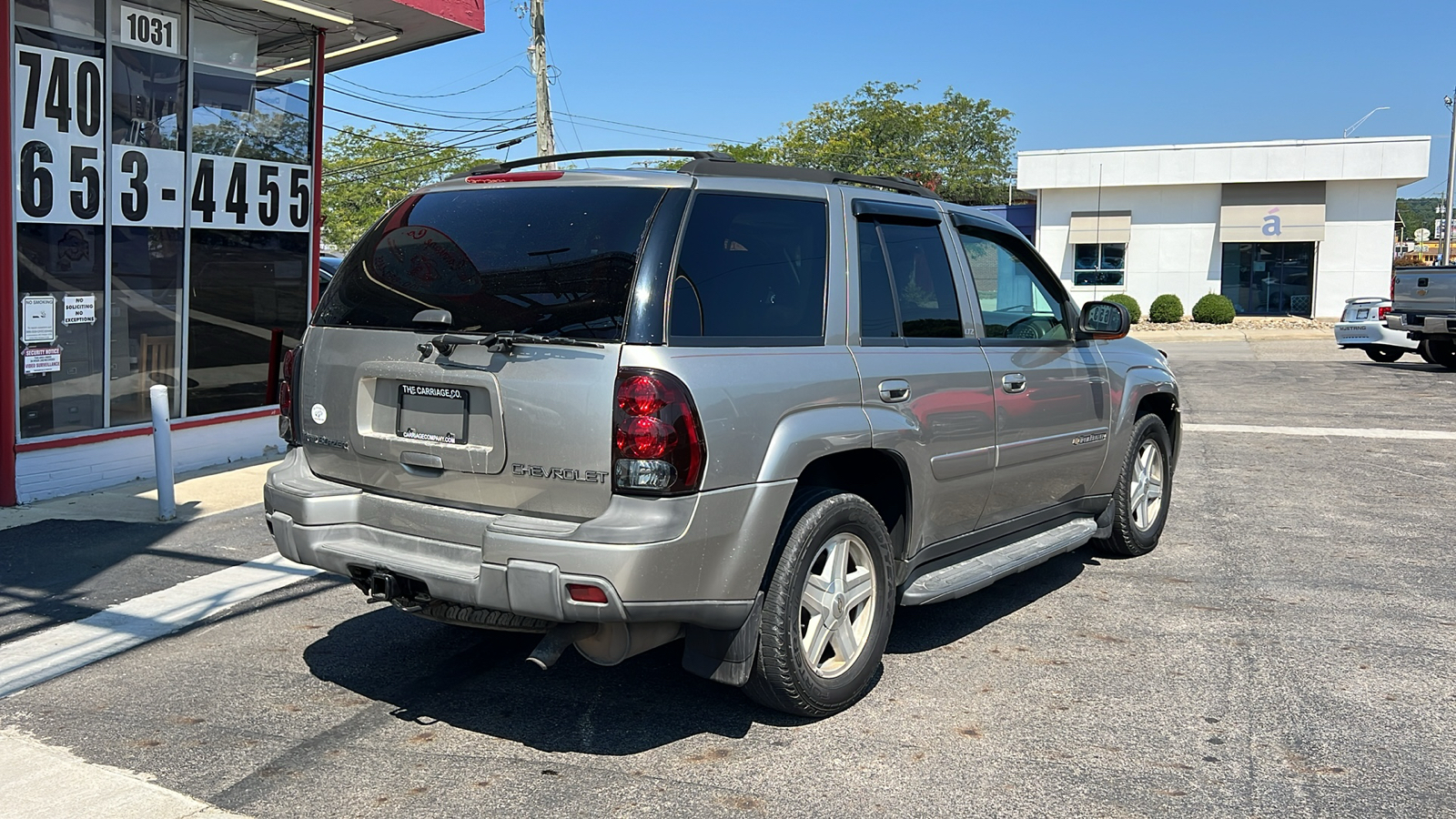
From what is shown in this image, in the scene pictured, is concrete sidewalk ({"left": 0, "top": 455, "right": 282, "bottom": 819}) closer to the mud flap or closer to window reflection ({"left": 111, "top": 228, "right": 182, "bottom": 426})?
the mud flap

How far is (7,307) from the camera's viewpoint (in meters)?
8.31

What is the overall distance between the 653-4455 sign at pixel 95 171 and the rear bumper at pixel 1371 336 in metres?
19.1

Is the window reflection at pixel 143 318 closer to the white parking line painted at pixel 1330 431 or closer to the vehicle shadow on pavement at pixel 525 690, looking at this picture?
the vehicle shadow on pavement at pixel 525 690

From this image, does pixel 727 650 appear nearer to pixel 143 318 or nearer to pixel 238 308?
pixel 143 318

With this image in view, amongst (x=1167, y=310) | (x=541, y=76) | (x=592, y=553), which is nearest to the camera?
(x=592, y=553)

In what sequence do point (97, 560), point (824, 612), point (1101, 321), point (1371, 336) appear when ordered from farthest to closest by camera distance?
point (1371, 336) < point (97, 560) < point (1101, 321) < point (824, 612)

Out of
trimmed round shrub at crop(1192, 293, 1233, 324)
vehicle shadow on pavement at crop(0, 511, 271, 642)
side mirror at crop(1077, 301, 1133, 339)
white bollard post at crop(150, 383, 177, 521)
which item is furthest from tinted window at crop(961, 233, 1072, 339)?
trimmed round shrub at crop(1192, 293, 1233, 324)

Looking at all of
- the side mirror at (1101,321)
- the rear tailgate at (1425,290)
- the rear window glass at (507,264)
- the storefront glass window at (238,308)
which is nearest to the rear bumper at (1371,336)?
the rear tailgate at (1425,290)

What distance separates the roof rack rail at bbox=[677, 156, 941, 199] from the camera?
4.32m

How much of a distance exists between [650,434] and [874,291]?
144 cm

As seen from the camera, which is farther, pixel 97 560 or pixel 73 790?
pixel 97 560

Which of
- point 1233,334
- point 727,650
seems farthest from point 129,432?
point 1233,334

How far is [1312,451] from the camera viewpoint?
37.7ft

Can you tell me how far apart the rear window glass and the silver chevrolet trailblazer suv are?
1 centimetres
